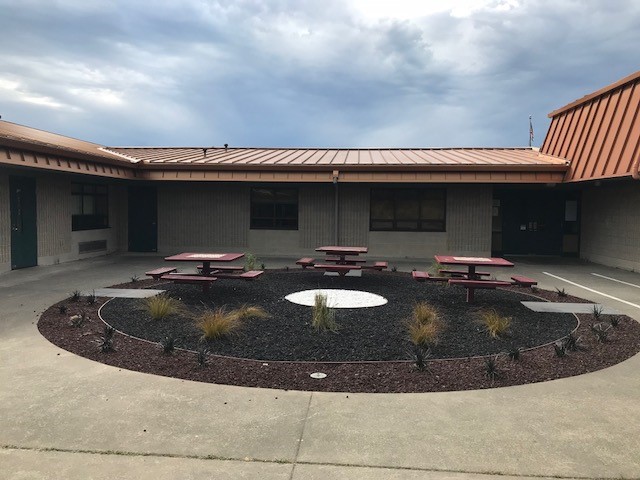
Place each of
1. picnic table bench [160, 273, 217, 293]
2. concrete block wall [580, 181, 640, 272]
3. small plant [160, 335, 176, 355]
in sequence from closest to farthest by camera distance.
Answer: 1. small plant [160, 335, 176, 355]
2. picnic table bench [160, 273, 217, 293]
3. concrete block wall [580, 181, 640, 272]

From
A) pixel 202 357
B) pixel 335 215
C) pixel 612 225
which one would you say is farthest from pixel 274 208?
pixel 202 357

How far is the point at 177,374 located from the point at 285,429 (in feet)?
5.78

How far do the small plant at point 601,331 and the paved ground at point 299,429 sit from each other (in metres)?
0.94

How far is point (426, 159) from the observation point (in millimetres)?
17484

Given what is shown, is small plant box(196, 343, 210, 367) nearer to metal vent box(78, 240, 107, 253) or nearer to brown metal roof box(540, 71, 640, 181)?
brown metal roof box(540, 71, 640, 181)

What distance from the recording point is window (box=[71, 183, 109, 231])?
15578 millimetres

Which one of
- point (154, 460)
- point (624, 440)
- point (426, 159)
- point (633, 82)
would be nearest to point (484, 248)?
point (426, 159)

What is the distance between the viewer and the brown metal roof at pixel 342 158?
50.3ft

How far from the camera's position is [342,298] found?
920cm

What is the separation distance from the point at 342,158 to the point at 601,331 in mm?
12395

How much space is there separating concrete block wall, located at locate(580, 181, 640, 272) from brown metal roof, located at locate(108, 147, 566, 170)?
1.91m

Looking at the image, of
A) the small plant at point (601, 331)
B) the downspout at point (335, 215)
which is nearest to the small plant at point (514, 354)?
the small plant at point (601, 331)

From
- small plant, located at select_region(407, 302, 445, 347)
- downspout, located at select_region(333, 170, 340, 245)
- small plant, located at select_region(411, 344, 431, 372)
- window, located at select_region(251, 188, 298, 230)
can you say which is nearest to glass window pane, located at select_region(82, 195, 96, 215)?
window, located at select_region(251, 188, 298, 230)

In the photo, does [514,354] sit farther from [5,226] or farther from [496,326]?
[5,226]
